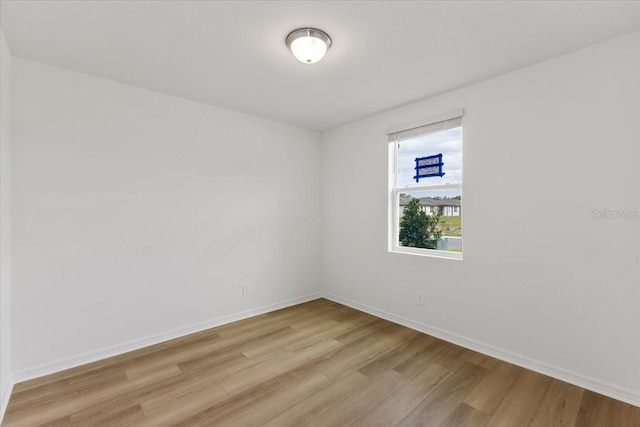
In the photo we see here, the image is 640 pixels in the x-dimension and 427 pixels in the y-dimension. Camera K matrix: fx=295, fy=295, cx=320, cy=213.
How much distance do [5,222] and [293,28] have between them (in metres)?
2.45

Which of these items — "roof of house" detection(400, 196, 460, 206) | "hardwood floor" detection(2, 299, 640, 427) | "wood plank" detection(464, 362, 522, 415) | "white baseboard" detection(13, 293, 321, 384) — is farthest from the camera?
"roof of house" detection(400, 196, 460, 206)

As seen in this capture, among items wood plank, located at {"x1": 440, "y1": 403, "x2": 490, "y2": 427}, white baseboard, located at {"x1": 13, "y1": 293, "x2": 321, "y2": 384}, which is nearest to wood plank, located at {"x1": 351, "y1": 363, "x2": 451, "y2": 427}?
wood plank, located at {"x1": 440, "y1": 403, "x2": 490, "y2": 427}

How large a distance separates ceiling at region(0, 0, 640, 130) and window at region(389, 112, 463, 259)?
0.54 meters

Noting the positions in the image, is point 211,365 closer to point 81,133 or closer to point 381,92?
point 81,133

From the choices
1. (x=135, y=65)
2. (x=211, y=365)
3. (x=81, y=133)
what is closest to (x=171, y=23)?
(x=135, y=65)

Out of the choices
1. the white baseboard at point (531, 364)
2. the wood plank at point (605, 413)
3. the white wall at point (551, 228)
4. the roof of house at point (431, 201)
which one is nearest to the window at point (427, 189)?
the roof of house at point (431, 201)

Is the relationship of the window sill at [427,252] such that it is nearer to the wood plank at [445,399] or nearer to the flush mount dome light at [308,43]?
the wood plank at [445,399]

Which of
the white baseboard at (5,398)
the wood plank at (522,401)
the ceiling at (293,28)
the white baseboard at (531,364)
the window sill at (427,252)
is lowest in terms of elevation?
the white baseboard at (5,398)

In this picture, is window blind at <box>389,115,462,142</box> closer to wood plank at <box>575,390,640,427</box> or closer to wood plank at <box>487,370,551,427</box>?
wood plank at <box>487,370,551,427</box>

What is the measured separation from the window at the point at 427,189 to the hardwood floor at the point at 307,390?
1.06 metres

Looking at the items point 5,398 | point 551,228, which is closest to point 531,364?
point 551,228

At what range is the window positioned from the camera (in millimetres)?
3064

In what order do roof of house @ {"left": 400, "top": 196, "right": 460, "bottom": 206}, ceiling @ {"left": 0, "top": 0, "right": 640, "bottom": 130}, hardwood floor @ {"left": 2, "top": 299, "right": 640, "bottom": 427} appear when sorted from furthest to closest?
roof of house @ {"left": 400, "top": 196, "right": 460, "bottom": 206}, hardwood floor @ {"left": 2, "top": 299, "right": 640, "bottom": 427}, ceiling @ {"left": 0, "top": 0, "right": 640, "bottom": 130}

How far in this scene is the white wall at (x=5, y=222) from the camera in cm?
200
